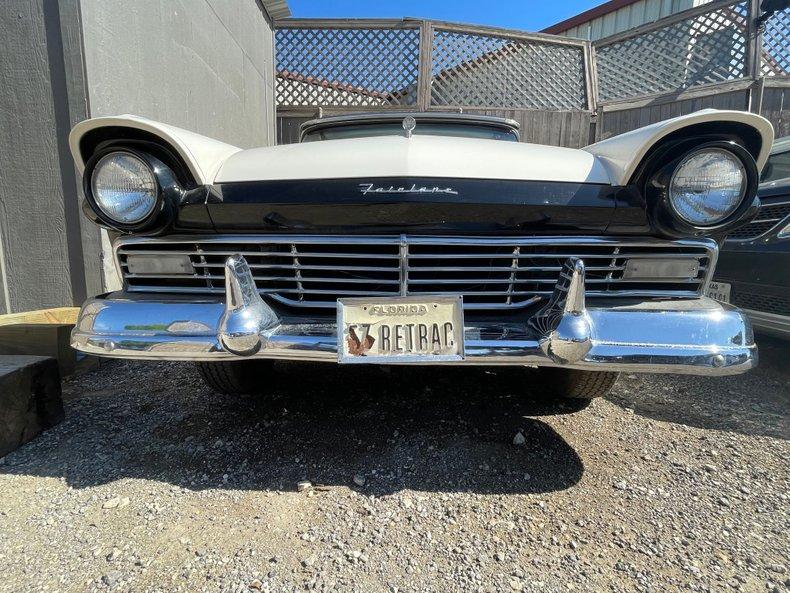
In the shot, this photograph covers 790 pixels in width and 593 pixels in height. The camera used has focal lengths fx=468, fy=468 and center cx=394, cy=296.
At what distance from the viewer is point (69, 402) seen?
2.31 m

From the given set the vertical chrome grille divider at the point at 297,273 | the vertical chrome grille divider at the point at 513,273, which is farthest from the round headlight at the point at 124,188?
the vertical chrome grille divider at the point at 513,273

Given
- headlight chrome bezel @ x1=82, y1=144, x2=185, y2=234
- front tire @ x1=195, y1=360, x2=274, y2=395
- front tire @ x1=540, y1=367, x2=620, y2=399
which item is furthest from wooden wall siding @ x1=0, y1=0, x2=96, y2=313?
front tire @ x1=540, y1=367, x2=620, y2=399

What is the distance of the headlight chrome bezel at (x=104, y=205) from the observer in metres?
1.64

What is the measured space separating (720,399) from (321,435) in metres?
2.12

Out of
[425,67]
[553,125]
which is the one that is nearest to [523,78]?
[553,125]

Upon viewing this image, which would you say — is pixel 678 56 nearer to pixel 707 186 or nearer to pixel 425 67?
pixel 425 67

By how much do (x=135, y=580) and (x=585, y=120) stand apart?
720cm

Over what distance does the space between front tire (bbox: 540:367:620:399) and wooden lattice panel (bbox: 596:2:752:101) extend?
5984 millimetres

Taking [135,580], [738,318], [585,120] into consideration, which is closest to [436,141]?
[738,318]

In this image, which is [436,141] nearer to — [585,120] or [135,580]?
[135,580]

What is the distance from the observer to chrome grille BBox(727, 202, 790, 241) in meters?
2.58

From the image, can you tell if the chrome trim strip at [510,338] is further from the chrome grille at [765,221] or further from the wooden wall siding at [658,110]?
the wooden wall siding at [658,110]

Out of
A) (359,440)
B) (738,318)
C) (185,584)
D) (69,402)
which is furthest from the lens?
(69,402)

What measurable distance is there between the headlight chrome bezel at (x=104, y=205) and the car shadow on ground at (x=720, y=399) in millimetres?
2323
